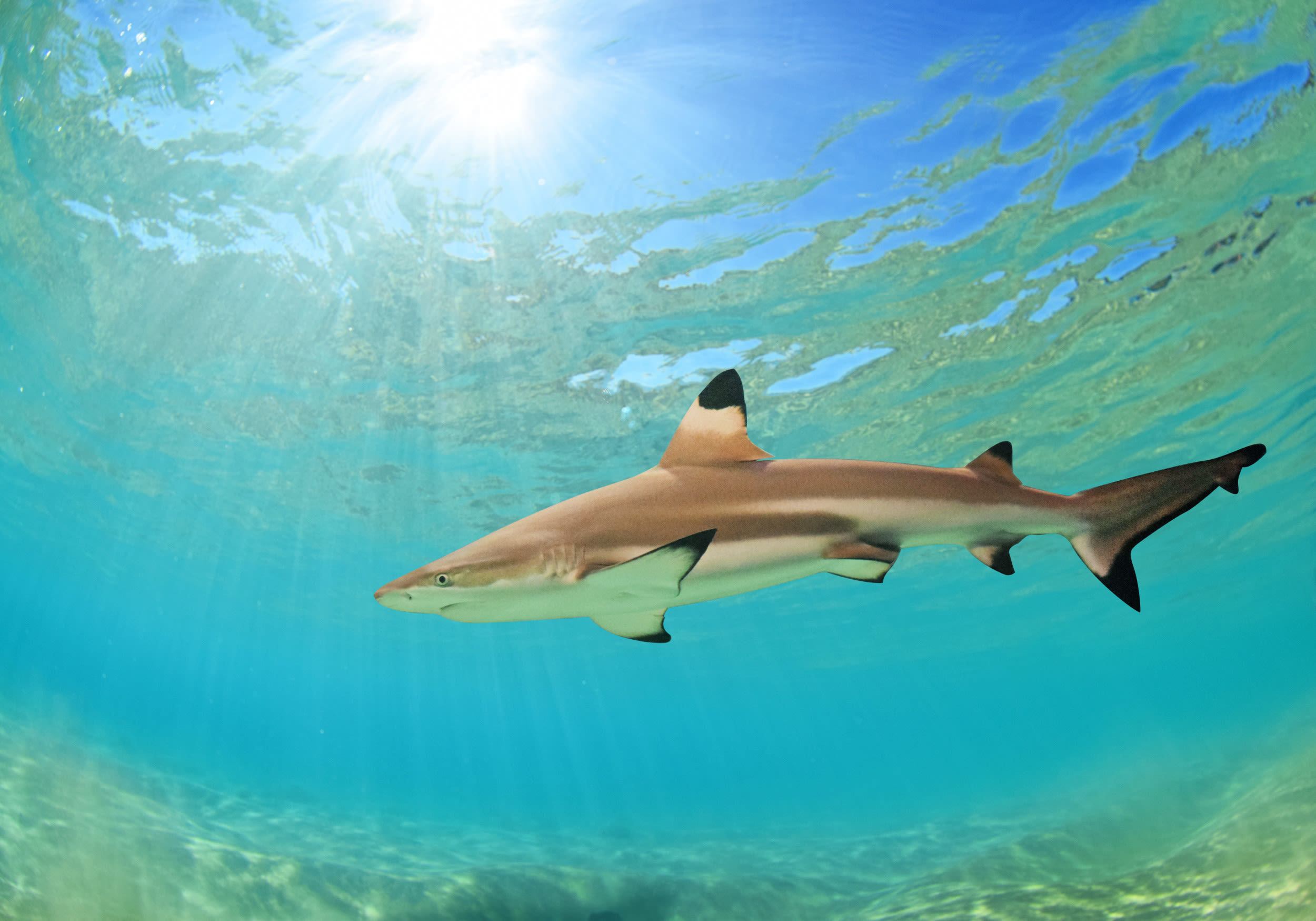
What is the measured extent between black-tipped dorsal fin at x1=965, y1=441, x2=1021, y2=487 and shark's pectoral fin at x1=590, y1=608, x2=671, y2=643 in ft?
4.65

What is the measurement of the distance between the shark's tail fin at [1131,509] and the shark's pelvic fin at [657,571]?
161cm

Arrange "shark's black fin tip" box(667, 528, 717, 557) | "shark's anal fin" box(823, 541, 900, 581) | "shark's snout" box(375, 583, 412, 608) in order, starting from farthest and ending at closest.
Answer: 1. "shark's anal fin" box(823, 541, 900, 581)
2. "shark's snout" box(375, 583, 412, 608)
3. "shark's black fin tip" box(667, 528, 717, 557)

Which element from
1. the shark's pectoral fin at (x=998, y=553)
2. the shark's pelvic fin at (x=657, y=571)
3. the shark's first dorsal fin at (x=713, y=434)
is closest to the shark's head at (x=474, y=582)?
the shark's pelvic fin at (x=657, y=571)

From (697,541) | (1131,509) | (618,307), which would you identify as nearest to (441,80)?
(618,307)

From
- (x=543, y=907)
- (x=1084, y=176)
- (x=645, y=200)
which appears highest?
(x=645, y=200)

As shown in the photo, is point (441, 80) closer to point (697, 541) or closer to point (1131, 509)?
point (697, 541)

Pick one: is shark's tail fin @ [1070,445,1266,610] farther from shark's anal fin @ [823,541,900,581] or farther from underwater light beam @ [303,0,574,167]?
underwater light beam @ [303,0,574,167]

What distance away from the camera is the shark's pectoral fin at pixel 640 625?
2.59 m

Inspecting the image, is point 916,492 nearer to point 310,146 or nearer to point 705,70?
point 705,70

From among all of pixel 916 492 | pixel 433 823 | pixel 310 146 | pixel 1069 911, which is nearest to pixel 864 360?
pixel 1069 911

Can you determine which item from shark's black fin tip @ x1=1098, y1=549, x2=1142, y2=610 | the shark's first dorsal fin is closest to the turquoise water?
shark's black fin tip @ x1=1098, y1=549, x2=1142, y2=610

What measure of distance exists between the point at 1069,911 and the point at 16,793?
13.3 meters

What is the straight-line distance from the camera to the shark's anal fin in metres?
2.30

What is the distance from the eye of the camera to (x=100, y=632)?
7288 centimetres
